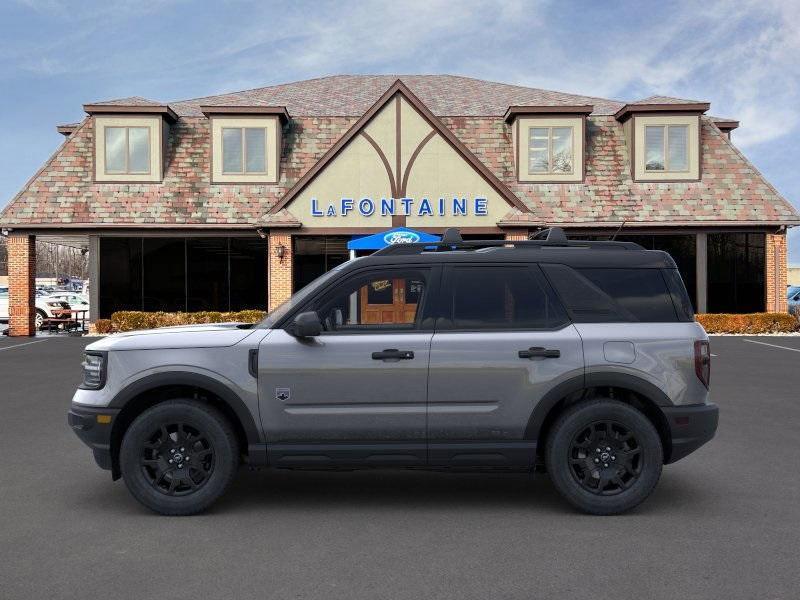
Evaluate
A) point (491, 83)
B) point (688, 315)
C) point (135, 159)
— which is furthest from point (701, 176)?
point (688, 315)

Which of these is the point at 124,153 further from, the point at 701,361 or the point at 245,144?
the point at 701,361

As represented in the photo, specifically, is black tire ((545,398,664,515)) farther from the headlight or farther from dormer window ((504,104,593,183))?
dormer window ((504,104,593,183))

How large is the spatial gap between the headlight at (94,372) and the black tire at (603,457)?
324cm

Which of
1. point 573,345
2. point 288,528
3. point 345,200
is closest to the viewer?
point 288,528

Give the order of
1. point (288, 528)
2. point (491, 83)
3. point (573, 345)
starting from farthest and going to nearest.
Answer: point (491, 83)
point (573, 345)
point (288, 528)

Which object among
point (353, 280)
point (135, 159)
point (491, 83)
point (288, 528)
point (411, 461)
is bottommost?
point (288, 528)

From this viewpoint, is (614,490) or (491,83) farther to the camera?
(491,83)

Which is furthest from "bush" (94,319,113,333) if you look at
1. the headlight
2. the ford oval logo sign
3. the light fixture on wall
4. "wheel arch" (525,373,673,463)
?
"wheel arch" (525,373,673,463)

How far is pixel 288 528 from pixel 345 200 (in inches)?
758

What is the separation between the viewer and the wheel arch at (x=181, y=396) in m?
5.71

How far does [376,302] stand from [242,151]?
2100 cm

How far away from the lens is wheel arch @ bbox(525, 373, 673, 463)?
5738mm

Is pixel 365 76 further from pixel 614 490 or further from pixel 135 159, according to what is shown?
pixel 614 490

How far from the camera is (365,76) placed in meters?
34.4
